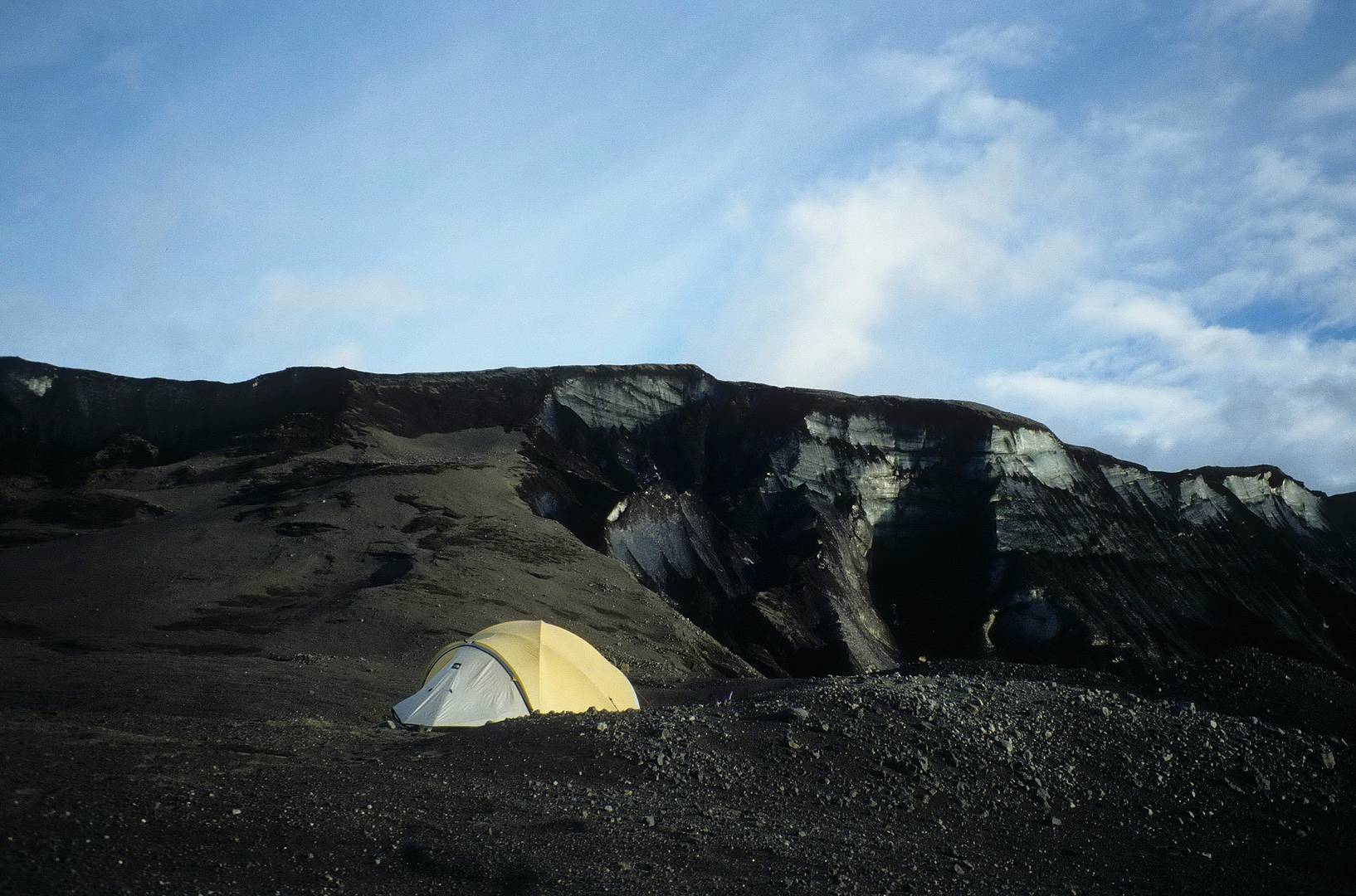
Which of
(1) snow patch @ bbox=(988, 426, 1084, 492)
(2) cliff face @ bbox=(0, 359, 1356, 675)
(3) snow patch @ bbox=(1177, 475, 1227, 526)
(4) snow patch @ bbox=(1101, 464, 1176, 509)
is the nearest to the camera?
(2) cliff face @ bbox=(0, 359, 1356, 675)

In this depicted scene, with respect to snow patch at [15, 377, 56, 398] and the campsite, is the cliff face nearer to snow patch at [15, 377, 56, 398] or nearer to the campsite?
snow patch at [15, 377, 56, 398]

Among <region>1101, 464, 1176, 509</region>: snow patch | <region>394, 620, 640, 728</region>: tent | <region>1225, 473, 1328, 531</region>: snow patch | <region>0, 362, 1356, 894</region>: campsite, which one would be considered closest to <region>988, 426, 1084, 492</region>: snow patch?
<region>1101, 464, 1176, 509</region>: snow patch

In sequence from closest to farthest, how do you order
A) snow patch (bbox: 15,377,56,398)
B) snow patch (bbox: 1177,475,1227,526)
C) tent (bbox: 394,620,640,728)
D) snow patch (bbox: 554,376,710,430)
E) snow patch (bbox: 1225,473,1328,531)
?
tent (bbox: 394,620,640,728) < snow patch (bbox: 15,377,56,398) < snow patch (bbox: 554,376,710,430) < snow patch (bbox: 1177,475,1227,526) < snow patch (bbox: 1225,473,1328,531)

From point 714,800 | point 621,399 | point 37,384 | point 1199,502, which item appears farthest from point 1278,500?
point 37,384

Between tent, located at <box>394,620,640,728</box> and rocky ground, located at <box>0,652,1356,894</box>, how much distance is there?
7.45ft

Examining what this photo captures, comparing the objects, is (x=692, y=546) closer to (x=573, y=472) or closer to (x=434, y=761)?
(x=573, y=472)

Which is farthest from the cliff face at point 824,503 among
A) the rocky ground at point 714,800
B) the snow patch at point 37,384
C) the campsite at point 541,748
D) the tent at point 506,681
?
the rocky ground at point 714,800

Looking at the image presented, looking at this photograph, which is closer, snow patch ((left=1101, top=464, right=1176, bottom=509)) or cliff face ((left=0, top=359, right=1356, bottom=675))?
cliff face ((left=0, top=359, right=1356, bottom=675))

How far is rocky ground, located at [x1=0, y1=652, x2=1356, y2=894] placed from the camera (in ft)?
28.3

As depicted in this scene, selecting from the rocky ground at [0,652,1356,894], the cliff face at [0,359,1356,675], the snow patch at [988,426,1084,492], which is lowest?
the rocky ground at [0,652,1356,894]

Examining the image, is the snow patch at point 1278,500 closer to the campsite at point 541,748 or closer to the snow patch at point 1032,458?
the snow patch at point 1032,458

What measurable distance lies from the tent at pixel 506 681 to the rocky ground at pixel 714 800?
2269 millimetres

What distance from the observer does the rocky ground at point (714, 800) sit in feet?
28.3

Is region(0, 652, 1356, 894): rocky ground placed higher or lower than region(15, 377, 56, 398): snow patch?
lower
